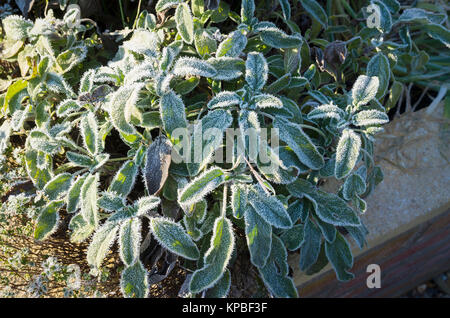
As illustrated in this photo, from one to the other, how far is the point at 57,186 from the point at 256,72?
47 centimetres

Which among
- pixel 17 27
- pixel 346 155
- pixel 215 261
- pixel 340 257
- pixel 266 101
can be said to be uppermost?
pixel 17 27

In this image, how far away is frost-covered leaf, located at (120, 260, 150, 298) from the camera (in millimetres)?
823

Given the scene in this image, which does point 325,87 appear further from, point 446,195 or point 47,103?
point 47,103

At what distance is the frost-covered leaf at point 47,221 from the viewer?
0.92m

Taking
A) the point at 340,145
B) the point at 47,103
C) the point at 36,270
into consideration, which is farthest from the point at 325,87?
the point at 36,270

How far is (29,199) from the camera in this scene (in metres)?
0.96

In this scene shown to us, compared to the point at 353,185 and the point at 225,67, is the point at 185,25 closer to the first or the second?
the point at 225,67

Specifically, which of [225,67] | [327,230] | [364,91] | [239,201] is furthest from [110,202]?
[364,91]

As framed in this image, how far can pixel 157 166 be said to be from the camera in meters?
0.84

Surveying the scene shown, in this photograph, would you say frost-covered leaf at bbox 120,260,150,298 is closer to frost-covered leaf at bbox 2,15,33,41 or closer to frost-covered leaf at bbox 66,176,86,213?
frost-covered leaf at bbox 66,176,86,213

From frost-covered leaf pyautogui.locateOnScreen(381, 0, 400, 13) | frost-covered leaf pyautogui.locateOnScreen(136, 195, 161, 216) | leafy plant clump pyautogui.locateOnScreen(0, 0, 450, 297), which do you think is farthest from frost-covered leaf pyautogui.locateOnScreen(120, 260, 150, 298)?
frost-covered leaf pyautogui.locateOnScreen(381, 0, 400, 13)

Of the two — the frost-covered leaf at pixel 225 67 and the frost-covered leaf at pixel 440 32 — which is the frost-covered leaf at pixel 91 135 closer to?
the frost-covered leaf at pixel 225 67

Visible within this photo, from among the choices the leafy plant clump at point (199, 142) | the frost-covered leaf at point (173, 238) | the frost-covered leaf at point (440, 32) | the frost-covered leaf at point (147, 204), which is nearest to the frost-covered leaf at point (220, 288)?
the leafy plant clump at point (199, 142)
